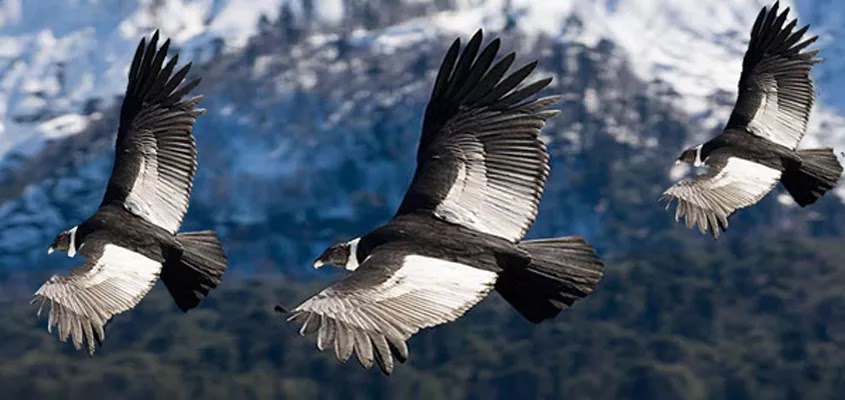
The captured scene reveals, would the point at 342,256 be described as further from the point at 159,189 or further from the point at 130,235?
the point at 159,189

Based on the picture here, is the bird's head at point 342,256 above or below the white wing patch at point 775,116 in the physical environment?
below

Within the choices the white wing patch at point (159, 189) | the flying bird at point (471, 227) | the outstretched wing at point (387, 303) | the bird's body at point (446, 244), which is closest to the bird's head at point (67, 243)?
the white wing patch at point (159, 189)

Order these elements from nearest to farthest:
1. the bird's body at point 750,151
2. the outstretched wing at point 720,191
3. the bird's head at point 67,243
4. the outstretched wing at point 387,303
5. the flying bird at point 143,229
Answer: the outstretched wing at point 387,303 → the flying bird at point 143,229 → the bird's head at point 67,243 → the outstretched wing at point 720,191 → the bird's body at point 750,151

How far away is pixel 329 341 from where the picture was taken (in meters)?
22.8

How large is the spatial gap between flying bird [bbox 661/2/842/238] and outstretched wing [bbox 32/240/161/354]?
1081 cm

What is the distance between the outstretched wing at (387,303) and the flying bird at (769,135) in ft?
31.3

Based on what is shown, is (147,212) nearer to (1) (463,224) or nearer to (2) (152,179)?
(2) (152,179)

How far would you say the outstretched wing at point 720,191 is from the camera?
3244cm

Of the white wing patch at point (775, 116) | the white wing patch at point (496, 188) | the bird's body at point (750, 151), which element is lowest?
the white wing patch at point (496, 188)

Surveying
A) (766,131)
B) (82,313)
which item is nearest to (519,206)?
(82,313)

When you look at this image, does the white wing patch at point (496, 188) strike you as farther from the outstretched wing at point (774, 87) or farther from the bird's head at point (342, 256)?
the outstretched wing at point (774, 87)

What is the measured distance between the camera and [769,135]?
1485 inches

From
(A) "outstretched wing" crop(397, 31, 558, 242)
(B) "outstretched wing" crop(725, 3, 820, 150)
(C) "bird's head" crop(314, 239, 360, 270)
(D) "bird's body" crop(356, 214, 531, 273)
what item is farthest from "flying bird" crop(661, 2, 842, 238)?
(C) "bird's head" crop(314, 239, 360, 270)

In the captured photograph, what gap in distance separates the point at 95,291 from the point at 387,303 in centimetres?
556
